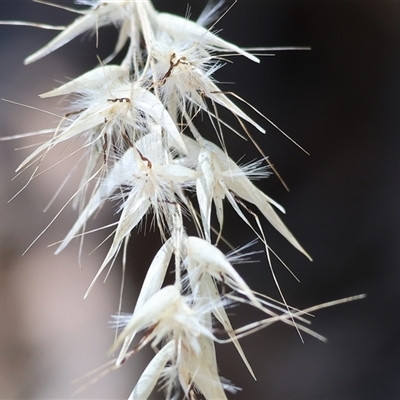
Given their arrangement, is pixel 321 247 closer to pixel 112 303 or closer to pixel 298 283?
pixel 298 283

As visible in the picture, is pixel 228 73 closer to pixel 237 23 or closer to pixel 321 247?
pixel 237 23

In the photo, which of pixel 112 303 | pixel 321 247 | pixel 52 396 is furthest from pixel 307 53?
pixel 52 396

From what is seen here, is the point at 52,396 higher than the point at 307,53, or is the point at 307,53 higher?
the point at 307,53

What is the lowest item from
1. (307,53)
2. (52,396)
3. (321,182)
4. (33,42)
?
(52,396)

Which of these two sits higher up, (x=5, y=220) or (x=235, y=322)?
(x=5, y=220)

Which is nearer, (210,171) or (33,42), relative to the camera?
(210,171)

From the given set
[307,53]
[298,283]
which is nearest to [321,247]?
[298,283]
